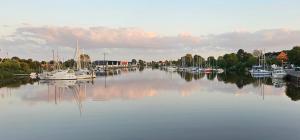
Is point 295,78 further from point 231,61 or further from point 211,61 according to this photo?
point 211,61

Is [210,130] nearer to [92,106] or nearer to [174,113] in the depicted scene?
[174,113]

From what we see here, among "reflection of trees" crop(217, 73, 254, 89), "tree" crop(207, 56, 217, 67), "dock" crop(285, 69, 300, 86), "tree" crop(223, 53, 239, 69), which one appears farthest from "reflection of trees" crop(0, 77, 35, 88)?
"tree" crop(207, 56, 217, 67)

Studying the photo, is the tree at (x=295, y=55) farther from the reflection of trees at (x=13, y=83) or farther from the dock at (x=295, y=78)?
the reflection of trees at (x=13, y=83)

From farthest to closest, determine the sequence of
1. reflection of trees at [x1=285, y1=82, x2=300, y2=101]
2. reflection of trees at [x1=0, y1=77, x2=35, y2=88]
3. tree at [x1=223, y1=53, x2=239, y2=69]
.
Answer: tree at [x1=223, y1=53, x2=239, y2=69] < reflection of trees at [x1=0, y1=77, x2=35, y2=88] < reflection of trees at [x1=285, y1=82, x2=300, y2=101]

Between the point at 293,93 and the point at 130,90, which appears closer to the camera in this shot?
the point at 293,93

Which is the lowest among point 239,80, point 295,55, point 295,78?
point 239,80

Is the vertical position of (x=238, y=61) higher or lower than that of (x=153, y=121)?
higher

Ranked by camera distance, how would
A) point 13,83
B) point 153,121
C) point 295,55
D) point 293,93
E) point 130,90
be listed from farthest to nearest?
point 295,55
point 13,83
point 130,90
point 293,93
point 153,121

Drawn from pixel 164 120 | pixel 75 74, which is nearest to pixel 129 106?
pixel 164 120

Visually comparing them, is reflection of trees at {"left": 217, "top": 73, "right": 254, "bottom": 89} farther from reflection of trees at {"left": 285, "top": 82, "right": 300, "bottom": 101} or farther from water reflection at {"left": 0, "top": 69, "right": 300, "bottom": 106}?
reflection of trees at {"left": 285, "top": 82, "right": 300, "bottom": 101}

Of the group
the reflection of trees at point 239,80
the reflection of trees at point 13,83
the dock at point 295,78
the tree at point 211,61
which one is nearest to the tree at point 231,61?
the tree at point 211,61

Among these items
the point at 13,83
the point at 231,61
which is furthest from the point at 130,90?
the point at 231,61

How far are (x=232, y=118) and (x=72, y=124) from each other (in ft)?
35.7

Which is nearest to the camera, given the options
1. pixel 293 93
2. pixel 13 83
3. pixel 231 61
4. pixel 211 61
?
pixel 293 93
